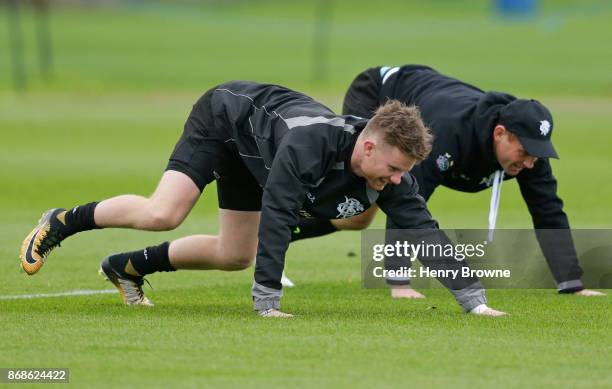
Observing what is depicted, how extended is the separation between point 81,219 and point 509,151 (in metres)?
3.02

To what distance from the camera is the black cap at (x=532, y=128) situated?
877 cm

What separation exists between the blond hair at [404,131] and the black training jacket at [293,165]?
0.93 feet

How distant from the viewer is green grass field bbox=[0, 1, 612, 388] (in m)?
6.40

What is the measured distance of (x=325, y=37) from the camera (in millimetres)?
58469

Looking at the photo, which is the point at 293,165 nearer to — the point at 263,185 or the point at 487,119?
the point at 263,185

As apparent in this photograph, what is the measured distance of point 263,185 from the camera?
8188mm

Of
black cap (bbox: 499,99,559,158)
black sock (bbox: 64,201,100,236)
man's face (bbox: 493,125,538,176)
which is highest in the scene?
black cap (bbox: 499,99,559,158)

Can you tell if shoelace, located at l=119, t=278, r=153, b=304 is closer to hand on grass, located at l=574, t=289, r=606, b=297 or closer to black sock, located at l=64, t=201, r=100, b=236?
black sock, located at l=64, t=201, r=100, b=236

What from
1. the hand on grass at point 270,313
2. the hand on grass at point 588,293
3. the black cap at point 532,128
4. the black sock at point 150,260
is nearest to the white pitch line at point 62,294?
the black sock at point 150,260

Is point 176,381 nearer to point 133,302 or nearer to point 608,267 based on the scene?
point 133,302

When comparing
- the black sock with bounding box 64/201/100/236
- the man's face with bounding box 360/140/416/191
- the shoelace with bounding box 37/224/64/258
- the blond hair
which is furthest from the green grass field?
the blond hair

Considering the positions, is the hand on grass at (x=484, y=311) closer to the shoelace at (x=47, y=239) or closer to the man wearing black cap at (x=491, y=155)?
the man wearing black cap at (x=491, y=155)

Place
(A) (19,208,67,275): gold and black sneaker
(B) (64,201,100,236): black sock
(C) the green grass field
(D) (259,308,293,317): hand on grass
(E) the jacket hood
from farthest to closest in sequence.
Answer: (E) the jacket hood
(A) (19,208,67,275): gold and black sneaker
(B) (64,201,100,236): black sock
(D) (259,308,293,317): hand on grass
(C) the green grass field

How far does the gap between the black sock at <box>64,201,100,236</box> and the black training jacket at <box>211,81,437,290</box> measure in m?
1.01
